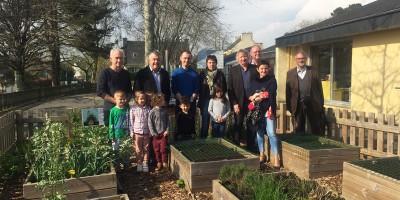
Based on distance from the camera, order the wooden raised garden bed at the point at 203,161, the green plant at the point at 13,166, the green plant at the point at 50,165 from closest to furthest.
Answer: the green plant at the point at 50,165 < the wooden raised garden bed at the point at 203,161 < the green plant at the point at 13,166

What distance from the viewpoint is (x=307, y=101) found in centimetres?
664

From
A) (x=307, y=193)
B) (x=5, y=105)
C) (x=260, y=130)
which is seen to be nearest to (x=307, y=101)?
(x=260, y=130)

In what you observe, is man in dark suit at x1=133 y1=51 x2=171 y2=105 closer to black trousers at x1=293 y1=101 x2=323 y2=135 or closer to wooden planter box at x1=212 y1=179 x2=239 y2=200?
wooden planter box at x1=212 y1=179 x2=239 y2=200

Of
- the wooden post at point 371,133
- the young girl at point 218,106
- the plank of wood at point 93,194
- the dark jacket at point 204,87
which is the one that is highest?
the dark jacket at point 204,87

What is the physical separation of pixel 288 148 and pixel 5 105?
61.8ft

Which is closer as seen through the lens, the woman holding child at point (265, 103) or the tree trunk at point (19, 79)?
the woman holding child at point (265, 103)

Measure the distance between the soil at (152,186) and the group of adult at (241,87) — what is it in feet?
3.48

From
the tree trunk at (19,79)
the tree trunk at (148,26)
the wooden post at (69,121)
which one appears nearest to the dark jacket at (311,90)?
the wooden post at (69,121)

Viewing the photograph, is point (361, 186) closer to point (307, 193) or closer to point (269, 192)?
point (307, 193)

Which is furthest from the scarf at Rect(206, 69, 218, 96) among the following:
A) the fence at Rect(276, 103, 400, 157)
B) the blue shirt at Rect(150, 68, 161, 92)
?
the fence at Rect(276, 103, 400, 157)

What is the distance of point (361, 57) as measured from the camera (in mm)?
9727

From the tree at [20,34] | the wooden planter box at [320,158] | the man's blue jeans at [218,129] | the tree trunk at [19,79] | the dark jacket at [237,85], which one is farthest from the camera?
the tree trunk at [19,79]

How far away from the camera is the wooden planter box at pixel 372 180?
3775 millimetres

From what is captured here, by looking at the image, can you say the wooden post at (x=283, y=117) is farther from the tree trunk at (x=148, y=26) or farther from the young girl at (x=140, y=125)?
the tree trunk at (x=148, y=26)
